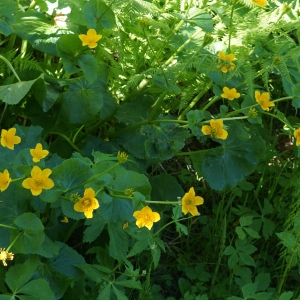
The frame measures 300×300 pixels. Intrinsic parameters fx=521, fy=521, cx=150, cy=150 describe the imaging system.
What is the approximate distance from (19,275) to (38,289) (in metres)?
0.08

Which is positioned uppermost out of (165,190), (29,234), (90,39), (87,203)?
(90,39)

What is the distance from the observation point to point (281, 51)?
2047 mm

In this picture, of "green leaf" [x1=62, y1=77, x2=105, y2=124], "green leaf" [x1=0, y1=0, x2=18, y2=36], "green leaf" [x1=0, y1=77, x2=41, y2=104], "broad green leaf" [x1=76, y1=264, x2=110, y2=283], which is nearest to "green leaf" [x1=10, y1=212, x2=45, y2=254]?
"broad green leaf" [x1=76, y1=264, x2=110, y2=283]

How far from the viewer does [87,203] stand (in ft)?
4.95

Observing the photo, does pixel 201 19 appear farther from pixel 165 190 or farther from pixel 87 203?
pixel 87 203

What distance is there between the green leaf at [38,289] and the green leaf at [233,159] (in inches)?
32.0

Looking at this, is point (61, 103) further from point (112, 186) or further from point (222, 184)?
point (222, 184)

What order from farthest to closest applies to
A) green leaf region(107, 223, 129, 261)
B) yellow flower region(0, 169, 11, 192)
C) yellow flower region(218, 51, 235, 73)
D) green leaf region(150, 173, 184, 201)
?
1. green leaf region(150, 173, 184, 201)
2. yellow flower region(218, 51, 235, 73)
3. green leaf region(107, 223, 129, 261)
4. yellow flower region(0, 169, 11, 192)

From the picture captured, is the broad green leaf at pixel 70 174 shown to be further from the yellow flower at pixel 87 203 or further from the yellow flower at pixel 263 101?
the yellow flower at pixel 263 101

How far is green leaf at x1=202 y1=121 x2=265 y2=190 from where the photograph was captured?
208 cm

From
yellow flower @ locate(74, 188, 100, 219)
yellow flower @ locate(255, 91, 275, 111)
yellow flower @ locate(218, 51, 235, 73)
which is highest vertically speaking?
yellow flower @ locate(218, 51, 235, 73)

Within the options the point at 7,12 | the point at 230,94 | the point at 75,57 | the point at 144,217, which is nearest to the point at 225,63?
the point at 230,94

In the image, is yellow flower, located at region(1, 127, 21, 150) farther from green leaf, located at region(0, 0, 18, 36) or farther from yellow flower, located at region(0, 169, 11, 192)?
green leaf, located at region(0, 0, 18, 36)

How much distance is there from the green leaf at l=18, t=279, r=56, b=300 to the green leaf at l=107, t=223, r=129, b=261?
0.93 feet
